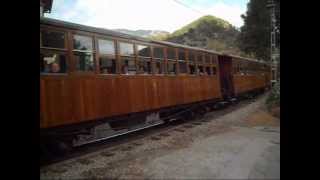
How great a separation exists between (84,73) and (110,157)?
157 cm

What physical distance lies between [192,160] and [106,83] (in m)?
2.86

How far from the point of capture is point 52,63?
6.58 metres

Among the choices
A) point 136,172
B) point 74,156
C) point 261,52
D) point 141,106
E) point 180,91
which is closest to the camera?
point 136,172

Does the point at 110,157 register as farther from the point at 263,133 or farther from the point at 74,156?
the point at 263,133

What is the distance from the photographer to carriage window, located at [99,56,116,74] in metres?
7.76

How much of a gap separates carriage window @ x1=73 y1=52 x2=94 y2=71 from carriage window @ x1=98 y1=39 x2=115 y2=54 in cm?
33

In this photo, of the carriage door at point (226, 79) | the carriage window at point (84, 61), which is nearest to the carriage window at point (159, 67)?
the carriage window at point (84, 61)

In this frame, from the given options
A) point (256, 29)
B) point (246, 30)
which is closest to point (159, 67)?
point (256, 29)

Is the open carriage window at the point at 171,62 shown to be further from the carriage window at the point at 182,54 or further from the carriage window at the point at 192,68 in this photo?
the carriage window at the point at 192,68

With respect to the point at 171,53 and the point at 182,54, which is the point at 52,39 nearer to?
the point at 171,53

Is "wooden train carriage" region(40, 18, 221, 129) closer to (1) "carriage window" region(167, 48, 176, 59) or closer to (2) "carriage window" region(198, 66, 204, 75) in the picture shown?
(1) "carriage window" region(167, 48, 176, 59)
